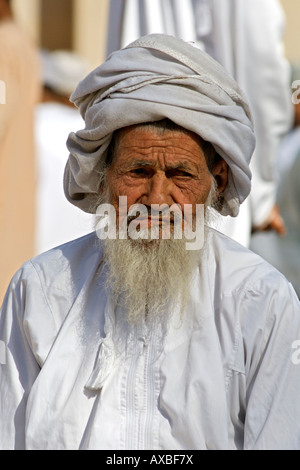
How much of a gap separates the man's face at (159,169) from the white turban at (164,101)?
75 millimetres

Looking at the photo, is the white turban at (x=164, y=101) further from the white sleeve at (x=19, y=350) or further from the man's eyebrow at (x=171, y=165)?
the white sleeve at (x=19, y=350)

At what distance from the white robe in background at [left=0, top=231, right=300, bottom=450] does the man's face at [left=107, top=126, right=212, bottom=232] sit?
0.27m

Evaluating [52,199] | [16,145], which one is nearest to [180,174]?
[16,145]

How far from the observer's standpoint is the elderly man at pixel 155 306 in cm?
385

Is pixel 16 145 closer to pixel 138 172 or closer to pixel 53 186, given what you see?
pixel 53 186

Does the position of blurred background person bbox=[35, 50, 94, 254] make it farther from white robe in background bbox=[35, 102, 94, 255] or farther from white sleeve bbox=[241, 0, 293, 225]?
white sleeve bbox=[241, 0, 293, 225]

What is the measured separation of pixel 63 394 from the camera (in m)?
3.93

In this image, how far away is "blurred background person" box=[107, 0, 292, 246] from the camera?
6965 millimetres

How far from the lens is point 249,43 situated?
283 inches

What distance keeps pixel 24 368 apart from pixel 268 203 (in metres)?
3.56

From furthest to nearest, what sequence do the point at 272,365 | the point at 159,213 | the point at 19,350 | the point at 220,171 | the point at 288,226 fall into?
the point at 288,226
the point at 220,171
the point at 19,350
the point at 159,213
the point at 272,365

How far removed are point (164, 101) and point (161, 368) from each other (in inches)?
37.7

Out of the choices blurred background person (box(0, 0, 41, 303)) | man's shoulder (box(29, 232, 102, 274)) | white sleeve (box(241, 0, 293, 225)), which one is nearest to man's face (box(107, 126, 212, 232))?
man's shoulder (box(29, 232, 102, 274))
